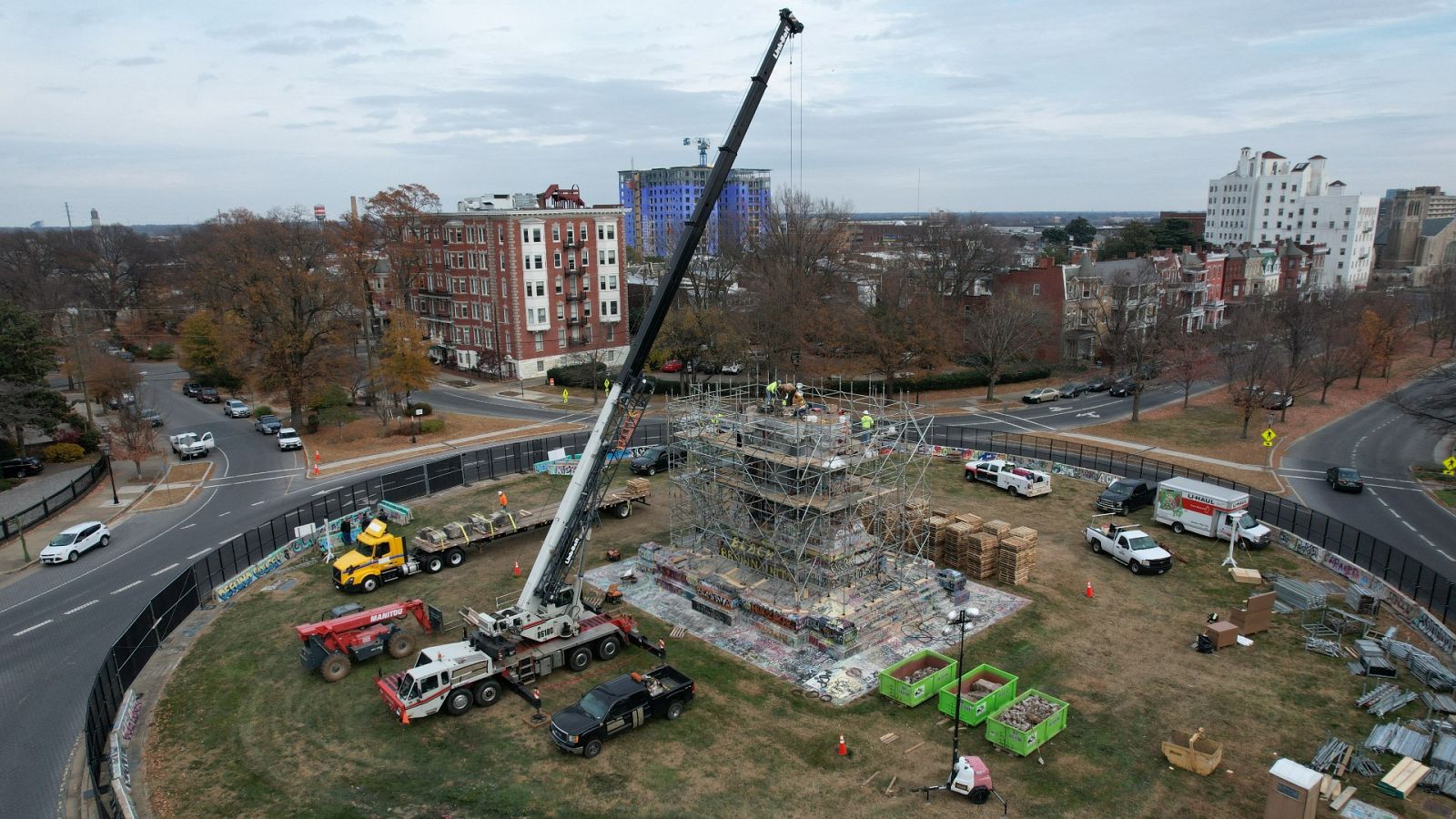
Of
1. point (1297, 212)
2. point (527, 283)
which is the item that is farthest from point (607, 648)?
point (1297, 212)

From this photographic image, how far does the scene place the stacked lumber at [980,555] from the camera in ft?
102

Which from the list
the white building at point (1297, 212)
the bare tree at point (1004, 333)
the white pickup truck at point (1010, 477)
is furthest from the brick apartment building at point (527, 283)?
the white building at point (1297, 212)

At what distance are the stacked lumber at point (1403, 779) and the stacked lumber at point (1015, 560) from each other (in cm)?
1247

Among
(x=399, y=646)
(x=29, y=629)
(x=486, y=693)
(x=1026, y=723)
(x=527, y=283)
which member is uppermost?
(x=527, y=283)

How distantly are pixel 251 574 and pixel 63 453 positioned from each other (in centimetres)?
2773

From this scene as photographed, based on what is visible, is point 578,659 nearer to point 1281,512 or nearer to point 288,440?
point 1281,512

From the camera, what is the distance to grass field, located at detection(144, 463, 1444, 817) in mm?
19234

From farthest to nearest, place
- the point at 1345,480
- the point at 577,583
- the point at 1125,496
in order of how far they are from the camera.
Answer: the point at 1345,480, the point at 1125,496, the point at 577,583

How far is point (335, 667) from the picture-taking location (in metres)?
24.7

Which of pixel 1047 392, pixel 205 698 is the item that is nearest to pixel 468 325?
pixel 1047 392

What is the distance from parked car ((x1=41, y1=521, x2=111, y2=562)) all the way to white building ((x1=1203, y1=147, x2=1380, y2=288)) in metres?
137

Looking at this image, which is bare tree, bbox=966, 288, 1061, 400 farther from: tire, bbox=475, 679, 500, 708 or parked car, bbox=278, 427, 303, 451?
tire, bbox=475, 679, 500, 708

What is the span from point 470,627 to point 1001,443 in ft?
117

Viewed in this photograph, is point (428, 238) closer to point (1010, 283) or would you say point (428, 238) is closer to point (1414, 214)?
point (1010, 283)
